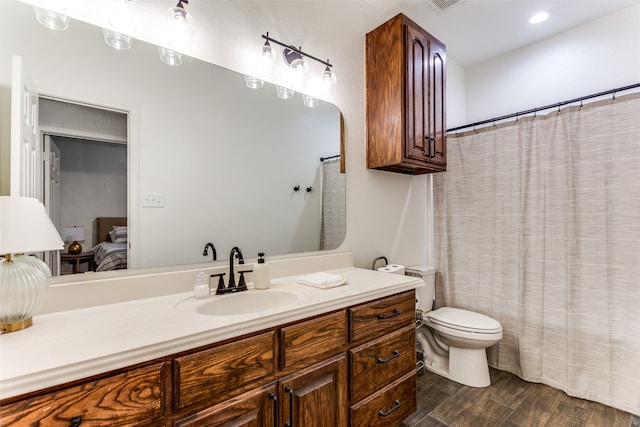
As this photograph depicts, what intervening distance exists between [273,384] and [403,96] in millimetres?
1687

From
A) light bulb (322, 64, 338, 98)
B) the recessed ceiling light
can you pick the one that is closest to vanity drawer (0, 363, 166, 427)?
light bulb (322, 64, 338, 98)

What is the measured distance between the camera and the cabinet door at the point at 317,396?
102 cm

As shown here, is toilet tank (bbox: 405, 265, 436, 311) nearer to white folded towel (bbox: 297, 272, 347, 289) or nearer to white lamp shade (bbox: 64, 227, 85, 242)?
white folded towel (bbox: 297, 272, 347, 289)

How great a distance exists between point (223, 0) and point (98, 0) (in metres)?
0.52

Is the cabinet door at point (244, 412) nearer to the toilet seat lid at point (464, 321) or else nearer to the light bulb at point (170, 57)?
the light bulb at point (170, 57)

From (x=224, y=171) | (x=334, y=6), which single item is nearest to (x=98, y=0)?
(x=224, y=171)

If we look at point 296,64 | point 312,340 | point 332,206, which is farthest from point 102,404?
point 296,64

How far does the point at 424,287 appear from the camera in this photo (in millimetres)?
2262

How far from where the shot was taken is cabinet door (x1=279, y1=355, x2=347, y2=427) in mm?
1023

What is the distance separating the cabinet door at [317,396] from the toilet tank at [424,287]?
48.0 inches

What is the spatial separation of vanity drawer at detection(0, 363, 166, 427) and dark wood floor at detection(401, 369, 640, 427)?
1482 millimetres

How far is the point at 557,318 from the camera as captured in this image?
2.01 meters

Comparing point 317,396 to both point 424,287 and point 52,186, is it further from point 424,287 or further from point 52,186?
point 424,287

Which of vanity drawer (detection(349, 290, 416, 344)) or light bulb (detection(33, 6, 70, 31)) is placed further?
vanity drawer (detection(349, 290, 416, 344))
